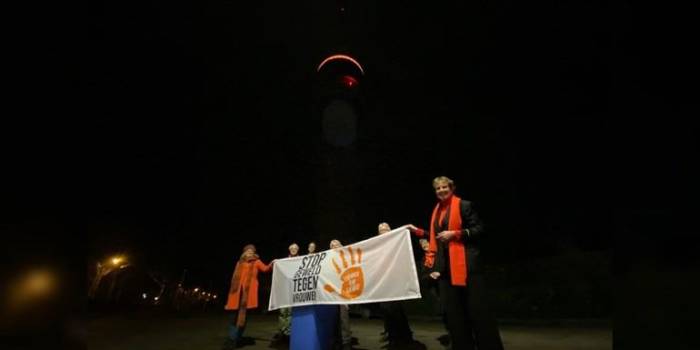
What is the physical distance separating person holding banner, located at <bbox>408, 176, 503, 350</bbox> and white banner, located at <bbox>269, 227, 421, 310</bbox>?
0.43m

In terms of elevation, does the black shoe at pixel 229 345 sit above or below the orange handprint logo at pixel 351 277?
below

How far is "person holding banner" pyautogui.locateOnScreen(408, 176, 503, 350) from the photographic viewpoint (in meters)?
4.36

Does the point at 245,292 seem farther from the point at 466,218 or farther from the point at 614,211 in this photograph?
the point at 614,211

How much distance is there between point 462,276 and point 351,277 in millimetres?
1744

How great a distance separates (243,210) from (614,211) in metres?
27.1

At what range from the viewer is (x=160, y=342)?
8.59m

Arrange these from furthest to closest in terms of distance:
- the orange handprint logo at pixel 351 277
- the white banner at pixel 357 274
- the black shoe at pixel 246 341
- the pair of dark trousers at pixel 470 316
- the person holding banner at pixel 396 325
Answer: the black shoe at pixel 246 341
the person holding banner at pixel 396 325
the orange handprint logo at pixel 351 277
the white banner at pixel 357 274
the pair of dark trousers at pixel 470 316

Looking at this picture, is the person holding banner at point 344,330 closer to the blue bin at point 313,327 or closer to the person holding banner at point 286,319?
the blue bin at point 313,327

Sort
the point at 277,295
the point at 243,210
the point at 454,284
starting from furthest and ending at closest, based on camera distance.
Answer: the point at 243,210 → the point at 277,295 → the point at 454,284

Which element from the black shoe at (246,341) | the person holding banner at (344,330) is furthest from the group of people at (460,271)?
the black shoe at (246,341)

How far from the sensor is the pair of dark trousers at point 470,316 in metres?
4.30

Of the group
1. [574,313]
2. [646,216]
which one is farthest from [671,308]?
[574,313]

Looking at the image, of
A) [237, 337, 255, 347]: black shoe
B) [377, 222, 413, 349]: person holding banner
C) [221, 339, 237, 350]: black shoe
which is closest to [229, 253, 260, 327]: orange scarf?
[221, 339, 237, 350]: black shoe

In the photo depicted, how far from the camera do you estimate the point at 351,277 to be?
5.89m
